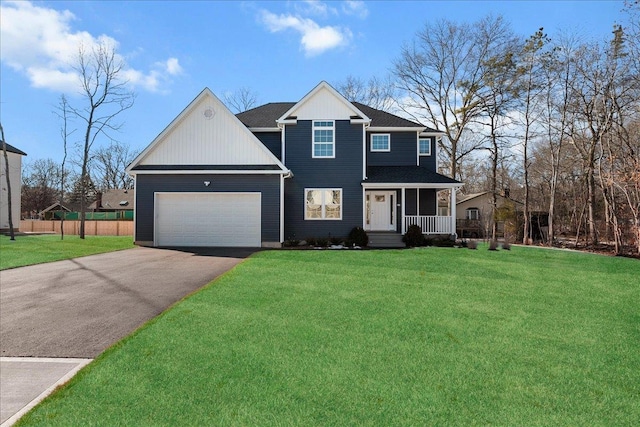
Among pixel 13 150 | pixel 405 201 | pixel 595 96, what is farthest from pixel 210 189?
pixel 13 150

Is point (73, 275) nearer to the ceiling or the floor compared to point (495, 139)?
nearer to the floor

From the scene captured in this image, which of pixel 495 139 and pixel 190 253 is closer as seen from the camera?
pixel 190 253

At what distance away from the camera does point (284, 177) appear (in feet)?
55.4

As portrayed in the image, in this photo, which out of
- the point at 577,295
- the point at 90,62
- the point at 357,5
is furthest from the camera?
the point at 90,62

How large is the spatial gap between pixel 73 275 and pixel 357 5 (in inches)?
451

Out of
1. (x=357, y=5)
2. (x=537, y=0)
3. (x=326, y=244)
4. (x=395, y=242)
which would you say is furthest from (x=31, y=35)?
(x=537, y=0)

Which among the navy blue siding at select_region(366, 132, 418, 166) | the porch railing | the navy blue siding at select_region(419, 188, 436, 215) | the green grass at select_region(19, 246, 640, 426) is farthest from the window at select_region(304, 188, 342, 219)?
the green grass at select_region(19, 246, 640, 426)

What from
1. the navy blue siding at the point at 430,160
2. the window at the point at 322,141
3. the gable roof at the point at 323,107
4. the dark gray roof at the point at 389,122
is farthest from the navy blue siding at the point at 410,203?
the gable roof at the point at 323,107

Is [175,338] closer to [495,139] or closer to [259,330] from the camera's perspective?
[259,330]

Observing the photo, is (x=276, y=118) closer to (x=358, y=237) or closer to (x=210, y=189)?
(x=210, y=189)

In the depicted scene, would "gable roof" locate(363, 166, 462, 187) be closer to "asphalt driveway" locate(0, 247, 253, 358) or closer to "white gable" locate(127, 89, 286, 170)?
"white gable" locate(127, 89, 286, 170)

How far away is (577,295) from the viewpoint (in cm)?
691

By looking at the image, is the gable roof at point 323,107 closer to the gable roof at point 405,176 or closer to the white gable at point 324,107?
the white gable at point 324,107

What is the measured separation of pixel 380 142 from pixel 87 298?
50.9 ft
